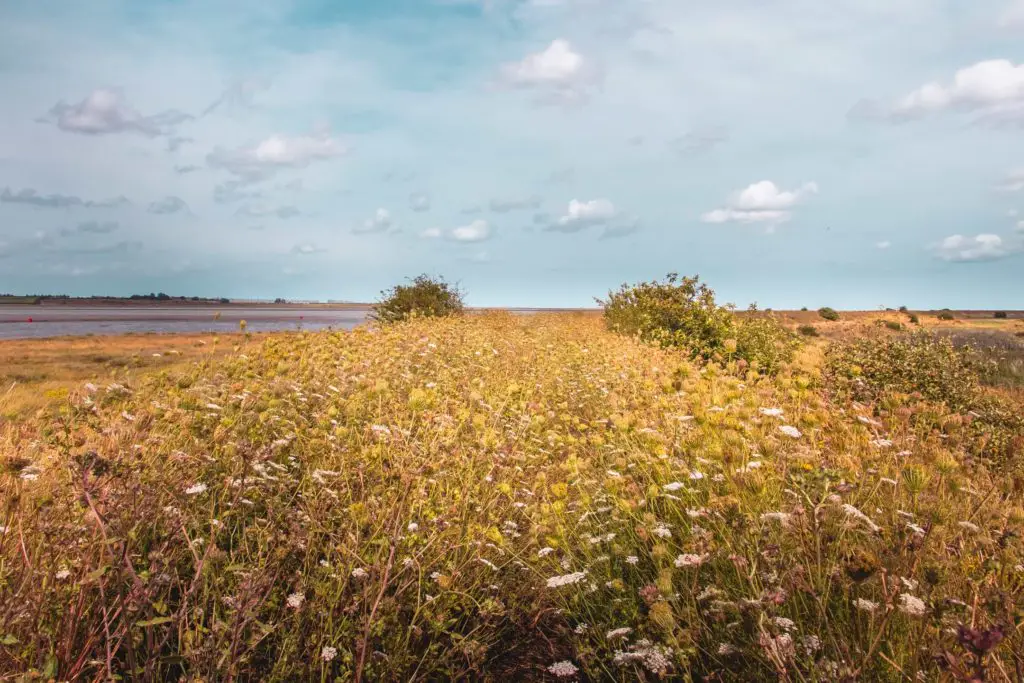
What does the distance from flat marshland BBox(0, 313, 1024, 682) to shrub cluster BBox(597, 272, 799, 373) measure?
861cm

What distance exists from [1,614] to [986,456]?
9.43 meters

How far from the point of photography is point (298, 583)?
299 centimetres

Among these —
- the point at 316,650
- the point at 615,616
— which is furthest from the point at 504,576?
the point at 316,650

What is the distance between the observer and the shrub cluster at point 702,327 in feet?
46.5

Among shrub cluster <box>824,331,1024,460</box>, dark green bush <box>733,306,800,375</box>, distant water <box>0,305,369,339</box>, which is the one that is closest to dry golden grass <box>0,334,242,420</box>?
distant water <box>0,305,369,339</box>

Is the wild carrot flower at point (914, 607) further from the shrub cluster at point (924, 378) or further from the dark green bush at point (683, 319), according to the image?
the dark green bush at point (683, 319)

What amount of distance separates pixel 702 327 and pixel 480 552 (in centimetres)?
1270

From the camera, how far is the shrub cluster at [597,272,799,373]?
14.2m

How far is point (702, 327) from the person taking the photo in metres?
15.4

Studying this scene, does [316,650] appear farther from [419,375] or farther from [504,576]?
[419,375]

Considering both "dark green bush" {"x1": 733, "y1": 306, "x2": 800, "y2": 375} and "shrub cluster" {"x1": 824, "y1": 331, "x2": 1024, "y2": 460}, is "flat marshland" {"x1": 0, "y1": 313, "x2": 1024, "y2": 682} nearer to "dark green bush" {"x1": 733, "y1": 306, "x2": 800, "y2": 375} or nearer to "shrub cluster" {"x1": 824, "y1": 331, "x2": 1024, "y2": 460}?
"shrub cluster" {"x1": 824, "y1": 331, "x2": 1024, "y2": 460}

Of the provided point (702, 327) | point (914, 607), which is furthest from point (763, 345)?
point (914, 607)

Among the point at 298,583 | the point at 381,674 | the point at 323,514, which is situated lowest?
the point at 381,674

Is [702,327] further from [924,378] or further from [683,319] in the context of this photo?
[924,378]
